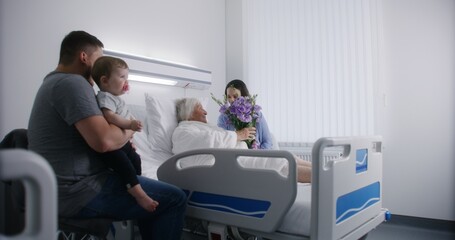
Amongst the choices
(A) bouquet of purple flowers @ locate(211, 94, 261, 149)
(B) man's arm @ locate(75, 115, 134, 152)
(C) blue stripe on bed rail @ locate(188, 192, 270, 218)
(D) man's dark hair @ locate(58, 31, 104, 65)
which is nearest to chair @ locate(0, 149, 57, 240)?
(B) man's arm @ locate(75, 115, 134, 152)

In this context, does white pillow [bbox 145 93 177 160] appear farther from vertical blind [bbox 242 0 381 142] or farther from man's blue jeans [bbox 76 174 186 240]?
vertical blind [bbox 242 0 381 142]

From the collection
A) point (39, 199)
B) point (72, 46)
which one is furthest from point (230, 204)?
point (39, 199)

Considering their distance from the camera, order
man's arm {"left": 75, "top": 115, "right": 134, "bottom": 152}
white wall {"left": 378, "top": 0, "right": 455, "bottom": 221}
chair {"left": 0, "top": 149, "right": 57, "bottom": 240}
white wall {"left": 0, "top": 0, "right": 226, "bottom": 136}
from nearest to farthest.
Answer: chair {"left": 0, "top": 149, "right": 57, "bottom": 240} → man's arm {"left": 75, "top": 115, "right": 134, "bottom": 152} → white wall {"left": 0, "top": 0, "right": 226, "bottom": 136} → white wall {"left": 378, "top": 0, "right": 455, "bottom": 221}

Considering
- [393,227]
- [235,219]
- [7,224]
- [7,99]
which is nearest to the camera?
[235,219]

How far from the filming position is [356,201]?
1706 mm

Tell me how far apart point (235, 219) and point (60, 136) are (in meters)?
0.90

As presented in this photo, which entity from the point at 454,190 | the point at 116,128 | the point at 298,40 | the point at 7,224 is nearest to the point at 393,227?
the point at 454,190

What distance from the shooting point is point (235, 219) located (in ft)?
5.29

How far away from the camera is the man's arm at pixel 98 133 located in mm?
1228

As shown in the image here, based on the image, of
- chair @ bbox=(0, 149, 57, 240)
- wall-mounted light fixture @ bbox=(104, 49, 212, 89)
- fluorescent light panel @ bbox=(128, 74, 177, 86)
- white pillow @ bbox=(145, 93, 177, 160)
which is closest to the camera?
chair @ bbox=(0, 149, 57, 240)

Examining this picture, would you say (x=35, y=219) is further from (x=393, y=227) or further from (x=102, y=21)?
(x=393, y=227)

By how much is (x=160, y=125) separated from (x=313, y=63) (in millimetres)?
1964

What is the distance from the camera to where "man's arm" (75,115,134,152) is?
4.03ft

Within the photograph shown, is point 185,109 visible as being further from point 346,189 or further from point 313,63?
point 313,63
